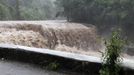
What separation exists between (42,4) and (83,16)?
752 inches

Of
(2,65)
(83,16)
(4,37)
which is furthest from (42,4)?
(2,65)

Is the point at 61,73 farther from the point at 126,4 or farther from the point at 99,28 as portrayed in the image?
the point at 99,28

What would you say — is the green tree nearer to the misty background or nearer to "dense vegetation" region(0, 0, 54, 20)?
the misty background

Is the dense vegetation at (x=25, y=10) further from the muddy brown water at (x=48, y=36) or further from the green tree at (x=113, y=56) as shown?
the green tree at (x=113, y=56)

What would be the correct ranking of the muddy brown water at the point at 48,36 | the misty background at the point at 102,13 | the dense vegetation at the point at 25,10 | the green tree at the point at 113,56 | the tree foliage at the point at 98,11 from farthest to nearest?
the dense vegetation at the point at 25,10
the tree foliage at the point at 98,11
the misty background at the point at 102,13
the muddy brown water at the point at 48,36
the green tree at the point at 113,56

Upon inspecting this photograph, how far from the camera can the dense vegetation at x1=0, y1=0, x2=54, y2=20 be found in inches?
1188

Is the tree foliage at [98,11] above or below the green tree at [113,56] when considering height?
below

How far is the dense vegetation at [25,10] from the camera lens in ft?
99.0

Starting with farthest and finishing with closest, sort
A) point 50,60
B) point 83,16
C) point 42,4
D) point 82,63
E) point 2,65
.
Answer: point 42,4
point 83,16
point 2,65
point 50,60
point 82,63

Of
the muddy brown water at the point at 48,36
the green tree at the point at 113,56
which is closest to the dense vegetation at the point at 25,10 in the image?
the muddy brown water at the point at 48,36

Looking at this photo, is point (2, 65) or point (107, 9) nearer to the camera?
point (2, 65)

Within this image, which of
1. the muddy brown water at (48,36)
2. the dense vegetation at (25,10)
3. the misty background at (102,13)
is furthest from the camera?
the dense vegetation at (25,10)

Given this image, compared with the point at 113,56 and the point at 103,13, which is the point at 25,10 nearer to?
the point at 103,13

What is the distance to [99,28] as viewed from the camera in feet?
86.2
